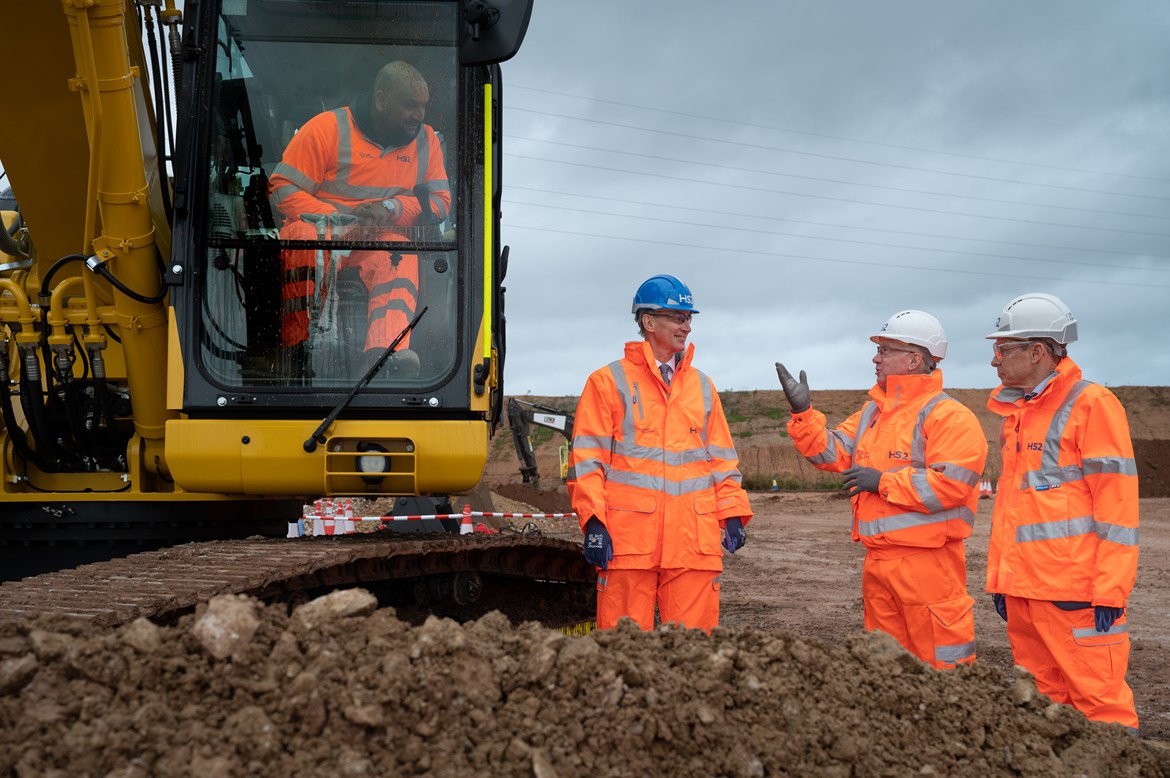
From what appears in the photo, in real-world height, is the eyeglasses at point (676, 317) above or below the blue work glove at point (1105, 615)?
above

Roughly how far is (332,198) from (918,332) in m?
2.84

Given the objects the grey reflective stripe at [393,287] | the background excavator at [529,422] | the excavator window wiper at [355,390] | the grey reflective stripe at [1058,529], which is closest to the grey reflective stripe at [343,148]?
the grey reflective stripe at [393,287]

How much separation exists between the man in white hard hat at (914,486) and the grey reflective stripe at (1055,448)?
0.27 meters

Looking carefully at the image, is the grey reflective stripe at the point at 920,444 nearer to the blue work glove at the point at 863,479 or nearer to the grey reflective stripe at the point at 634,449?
the blue work glove at the point at 863,479

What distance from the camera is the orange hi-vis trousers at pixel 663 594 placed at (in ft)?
16.0

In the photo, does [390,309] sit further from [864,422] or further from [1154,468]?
[1154,468]

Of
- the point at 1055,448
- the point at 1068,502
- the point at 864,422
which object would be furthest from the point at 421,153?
the point at 1068,502

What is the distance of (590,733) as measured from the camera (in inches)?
107

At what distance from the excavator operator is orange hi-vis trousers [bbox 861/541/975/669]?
233 centimetres

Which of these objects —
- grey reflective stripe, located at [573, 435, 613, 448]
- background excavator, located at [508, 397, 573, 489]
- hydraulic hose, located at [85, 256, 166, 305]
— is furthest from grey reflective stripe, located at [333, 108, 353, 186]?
background excavator, located at [508, 397, 573, 489]

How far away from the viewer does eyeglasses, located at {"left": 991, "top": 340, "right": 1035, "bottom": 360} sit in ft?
15.2

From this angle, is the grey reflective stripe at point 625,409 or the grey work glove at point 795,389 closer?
the grey reflective stripe at point 625,409

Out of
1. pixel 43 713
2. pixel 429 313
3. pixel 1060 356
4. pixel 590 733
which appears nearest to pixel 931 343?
pixel 1060 356

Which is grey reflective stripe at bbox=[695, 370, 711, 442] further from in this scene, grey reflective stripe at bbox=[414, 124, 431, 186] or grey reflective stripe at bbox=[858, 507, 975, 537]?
grey reflective stripe at bbox=[414, 124, 431, 186]
